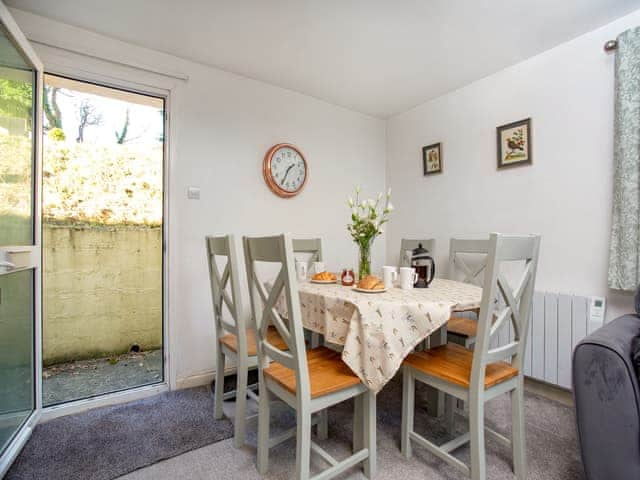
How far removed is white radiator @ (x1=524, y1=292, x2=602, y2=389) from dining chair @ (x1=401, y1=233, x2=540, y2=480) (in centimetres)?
94

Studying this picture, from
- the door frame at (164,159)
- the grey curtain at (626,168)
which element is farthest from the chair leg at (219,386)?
the grey curtain at (626,168)

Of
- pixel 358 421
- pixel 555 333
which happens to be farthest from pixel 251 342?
pixel 555 333

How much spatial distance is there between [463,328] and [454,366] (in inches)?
29.1

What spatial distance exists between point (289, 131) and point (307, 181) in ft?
1.58

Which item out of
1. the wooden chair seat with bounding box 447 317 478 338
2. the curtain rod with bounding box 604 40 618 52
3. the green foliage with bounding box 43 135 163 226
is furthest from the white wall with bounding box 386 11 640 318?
the green foliage with bounding box 43 135 163 226

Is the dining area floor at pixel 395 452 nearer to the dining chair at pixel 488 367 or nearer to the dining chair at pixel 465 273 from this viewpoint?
the dining chair at pixel 488 367

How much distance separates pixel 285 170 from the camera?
9.69 ft

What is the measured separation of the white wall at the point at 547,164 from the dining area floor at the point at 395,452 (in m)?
0.88

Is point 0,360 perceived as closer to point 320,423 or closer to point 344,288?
point 320,423

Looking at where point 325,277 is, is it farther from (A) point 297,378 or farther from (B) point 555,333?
(B) point 555,333

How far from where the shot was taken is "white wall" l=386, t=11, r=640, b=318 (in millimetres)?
2105

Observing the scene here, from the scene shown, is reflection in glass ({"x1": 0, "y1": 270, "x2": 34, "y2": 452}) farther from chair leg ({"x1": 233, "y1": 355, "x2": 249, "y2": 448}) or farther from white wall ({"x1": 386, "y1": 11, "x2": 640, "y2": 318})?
white wall ({"x1": 386, "y1": 11, "x2": 640, "y2": 318})

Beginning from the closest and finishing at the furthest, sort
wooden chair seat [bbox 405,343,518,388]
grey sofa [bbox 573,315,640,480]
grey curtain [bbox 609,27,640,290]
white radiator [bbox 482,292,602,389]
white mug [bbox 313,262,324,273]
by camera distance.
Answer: grey sofa [bbox 573,315,640,480] → wooden chair seat [bbox 405,343,518,388] → grey curtain [bbox 609,27,640,290] → white radiator [bbox 482,292,602,389] → white mug [bbox 313,262,324,273]

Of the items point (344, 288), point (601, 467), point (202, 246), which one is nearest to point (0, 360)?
point (202, 246)
